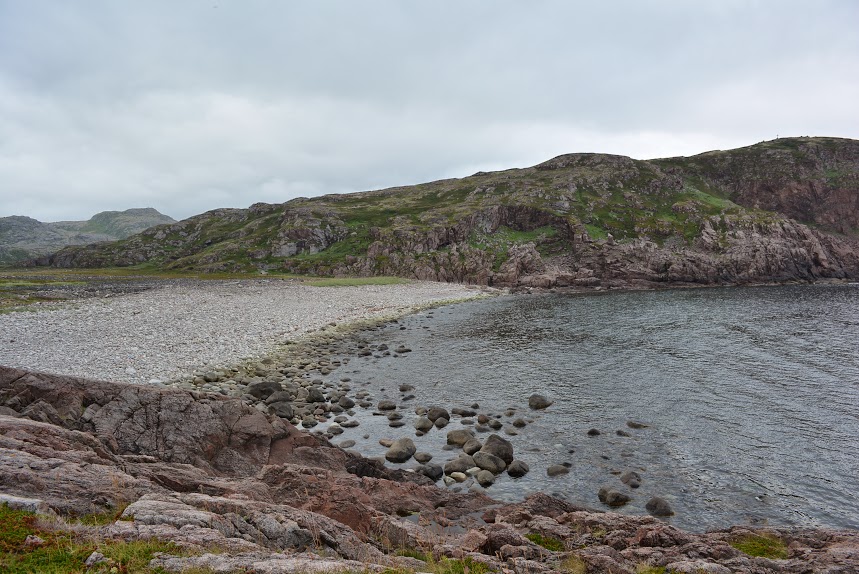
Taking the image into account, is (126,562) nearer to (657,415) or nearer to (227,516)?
(227,516)

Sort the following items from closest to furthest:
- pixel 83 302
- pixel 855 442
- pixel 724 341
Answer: pixel 855 442 < pixel 724 341 < pixel 83 302

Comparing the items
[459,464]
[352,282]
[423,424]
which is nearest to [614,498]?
[459,464]

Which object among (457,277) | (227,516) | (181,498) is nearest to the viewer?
(227,516)

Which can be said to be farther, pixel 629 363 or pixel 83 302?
pixel 83 302

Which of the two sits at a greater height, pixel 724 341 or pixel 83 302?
pixel 83 302

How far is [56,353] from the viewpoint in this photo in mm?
30234

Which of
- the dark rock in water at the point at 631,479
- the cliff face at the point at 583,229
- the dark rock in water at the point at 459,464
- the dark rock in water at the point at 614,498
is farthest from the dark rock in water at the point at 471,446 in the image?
the cliff face at the point at 583,229

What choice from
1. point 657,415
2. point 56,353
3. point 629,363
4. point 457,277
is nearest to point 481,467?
point 657,415

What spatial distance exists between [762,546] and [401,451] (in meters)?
14.3

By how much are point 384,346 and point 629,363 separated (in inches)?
907

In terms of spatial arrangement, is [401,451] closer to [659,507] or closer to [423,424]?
[423,424]

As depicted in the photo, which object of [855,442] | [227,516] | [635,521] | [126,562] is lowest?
[855,442]

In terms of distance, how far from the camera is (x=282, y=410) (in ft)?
83.8

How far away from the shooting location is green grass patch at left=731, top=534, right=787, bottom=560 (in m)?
12.4
